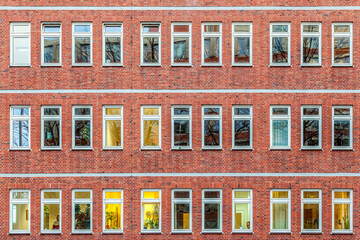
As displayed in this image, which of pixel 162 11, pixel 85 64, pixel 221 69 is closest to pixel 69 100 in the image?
pixel 85 64

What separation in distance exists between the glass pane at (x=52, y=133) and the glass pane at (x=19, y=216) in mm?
2742

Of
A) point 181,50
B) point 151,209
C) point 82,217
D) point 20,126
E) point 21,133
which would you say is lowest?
point 82,217

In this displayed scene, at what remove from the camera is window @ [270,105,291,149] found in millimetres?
15766

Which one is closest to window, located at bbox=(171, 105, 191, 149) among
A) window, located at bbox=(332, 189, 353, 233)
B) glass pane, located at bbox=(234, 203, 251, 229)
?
glass pane, located at bbox=(234, 203, 251, 229)

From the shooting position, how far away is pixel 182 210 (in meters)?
15.7

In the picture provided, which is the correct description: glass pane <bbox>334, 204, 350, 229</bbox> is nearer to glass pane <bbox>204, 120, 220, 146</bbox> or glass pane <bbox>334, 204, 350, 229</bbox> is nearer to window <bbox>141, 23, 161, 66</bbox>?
glass pane <bbox>204, 120, 220, 146</bbox>

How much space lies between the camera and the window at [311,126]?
15.8m

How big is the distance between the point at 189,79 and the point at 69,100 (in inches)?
195

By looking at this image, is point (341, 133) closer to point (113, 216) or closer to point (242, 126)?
point (242, 126)

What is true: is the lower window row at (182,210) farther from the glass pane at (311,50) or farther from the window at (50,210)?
the glass pane at (311,50)

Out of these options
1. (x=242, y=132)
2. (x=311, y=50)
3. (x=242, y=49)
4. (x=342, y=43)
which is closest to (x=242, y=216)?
(x=242, y=132)

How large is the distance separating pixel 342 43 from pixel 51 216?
13941mm

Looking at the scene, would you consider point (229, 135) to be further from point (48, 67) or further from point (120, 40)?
point (48, 67)

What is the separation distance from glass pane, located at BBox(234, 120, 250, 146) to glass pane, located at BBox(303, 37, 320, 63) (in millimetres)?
3619
